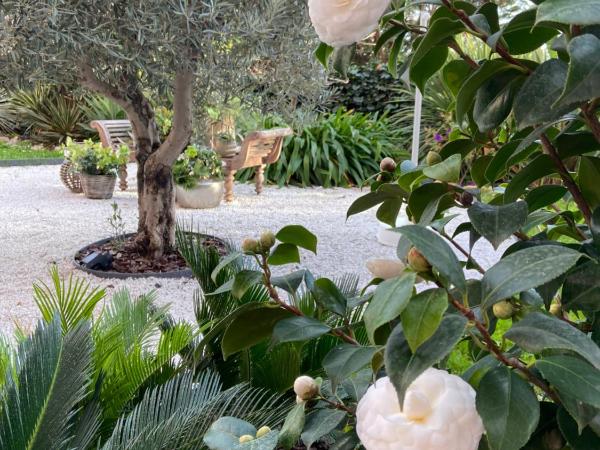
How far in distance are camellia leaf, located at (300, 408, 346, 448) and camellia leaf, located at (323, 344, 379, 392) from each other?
5cm

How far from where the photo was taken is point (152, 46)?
353cm

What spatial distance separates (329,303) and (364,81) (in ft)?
32.0

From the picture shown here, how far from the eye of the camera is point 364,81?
10.2 meters

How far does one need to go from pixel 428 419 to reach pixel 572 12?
26cm

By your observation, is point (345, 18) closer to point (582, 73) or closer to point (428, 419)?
point (582, 73)

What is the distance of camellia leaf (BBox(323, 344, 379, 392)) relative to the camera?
0.60 m

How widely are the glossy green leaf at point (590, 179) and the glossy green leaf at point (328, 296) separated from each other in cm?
29

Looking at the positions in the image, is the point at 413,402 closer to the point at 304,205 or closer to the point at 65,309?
the point at 65,309

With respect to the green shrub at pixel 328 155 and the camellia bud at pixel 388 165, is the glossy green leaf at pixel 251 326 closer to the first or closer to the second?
the camellia bud at pixel 388 165

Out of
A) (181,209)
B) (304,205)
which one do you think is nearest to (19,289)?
(181,209)

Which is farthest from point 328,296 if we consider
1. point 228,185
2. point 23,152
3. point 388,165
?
point 23,152

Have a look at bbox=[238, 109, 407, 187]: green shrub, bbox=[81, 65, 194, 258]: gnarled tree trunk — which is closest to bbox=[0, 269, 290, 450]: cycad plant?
bbox=[81, 65, 194, 258]: gnarled tree trunk

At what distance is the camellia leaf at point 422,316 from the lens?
1.35ft

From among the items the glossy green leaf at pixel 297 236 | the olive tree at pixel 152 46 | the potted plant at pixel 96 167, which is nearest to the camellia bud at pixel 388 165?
the glossy green leaf at pixel 297 236
